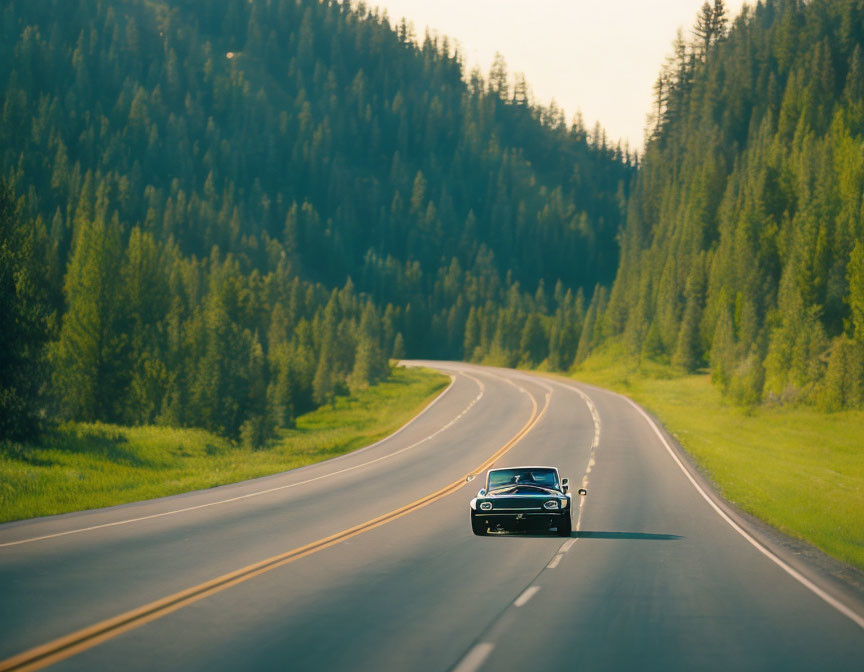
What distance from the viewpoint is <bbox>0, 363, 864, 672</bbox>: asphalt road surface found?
803 centimetres

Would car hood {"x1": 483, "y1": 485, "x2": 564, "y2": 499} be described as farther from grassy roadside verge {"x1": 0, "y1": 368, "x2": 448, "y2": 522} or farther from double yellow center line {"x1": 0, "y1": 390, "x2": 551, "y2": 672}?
grassy roadside verge {"x1": 0, "y1": 368, "x2": 448, "y2": 522}

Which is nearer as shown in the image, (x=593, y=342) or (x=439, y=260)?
(x=593, y=342)

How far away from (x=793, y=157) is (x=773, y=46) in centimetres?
3801

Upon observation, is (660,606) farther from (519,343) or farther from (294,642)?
(519,343)

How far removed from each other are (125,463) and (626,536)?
19962 millimetres

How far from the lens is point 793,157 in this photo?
8869cm

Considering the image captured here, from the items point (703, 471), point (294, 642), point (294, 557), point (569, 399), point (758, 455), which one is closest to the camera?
point (294, 642)

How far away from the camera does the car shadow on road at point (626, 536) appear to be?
55.4 feet

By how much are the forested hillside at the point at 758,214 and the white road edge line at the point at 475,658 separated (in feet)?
168

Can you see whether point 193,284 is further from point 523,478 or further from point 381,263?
point 523,478

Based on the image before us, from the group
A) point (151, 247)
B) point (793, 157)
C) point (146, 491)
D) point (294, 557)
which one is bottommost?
point (146, 491)

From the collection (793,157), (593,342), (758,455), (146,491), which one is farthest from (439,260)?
(146,491)

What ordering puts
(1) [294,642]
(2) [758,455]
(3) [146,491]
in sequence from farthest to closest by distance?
1. (2) [758,455]
2. (3) [146,491]
3. (1) [294,642]

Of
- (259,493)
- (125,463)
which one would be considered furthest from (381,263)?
(259,493)
